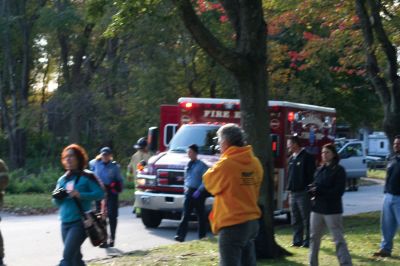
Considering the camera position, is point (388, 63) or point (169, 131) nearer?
point (388, 63)

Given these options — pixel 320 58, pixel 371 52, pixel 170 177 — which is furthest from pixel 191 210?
pixel 320 58

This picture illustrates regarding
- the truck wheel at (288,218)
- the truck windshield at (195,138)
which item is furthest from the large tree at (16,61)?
the truck wheel at (288,218)

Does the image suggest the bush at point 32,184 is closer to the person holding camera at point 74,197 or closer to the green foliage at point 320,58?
the green foliage at point 320,58

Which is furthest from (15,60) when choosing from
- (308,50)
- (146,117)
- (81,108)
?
(308,50)

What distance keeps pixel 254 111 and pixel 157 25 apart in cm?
2006

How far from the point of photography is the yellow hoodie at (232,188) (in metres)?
8.07

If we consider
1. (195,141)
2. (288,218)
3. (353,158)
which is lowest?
(288,218)

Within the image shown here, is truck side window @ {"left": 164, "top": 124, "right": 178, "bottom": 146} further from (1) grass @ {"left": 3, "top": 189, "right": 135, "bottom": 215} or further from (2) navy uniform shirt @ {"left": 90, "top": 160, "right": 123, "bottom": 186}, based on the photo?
(2) navy uniform shirt @ {"left": 90, "top": 160, "right": 123, "bottom": 186}

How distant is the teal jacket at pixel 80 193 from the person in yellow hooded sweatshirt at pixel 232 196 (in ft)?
5.00

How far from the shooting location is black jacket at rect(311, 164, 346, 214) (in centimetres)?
1056

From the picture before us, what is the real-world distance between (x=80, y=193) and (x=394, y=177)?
5.18 m

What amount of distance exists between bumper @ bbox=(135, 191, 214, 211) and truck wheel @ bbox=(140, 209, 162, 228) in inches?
17.8

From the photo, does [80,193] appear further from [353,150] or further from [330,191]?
[353,150]

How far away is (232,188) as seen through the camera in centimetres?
808
